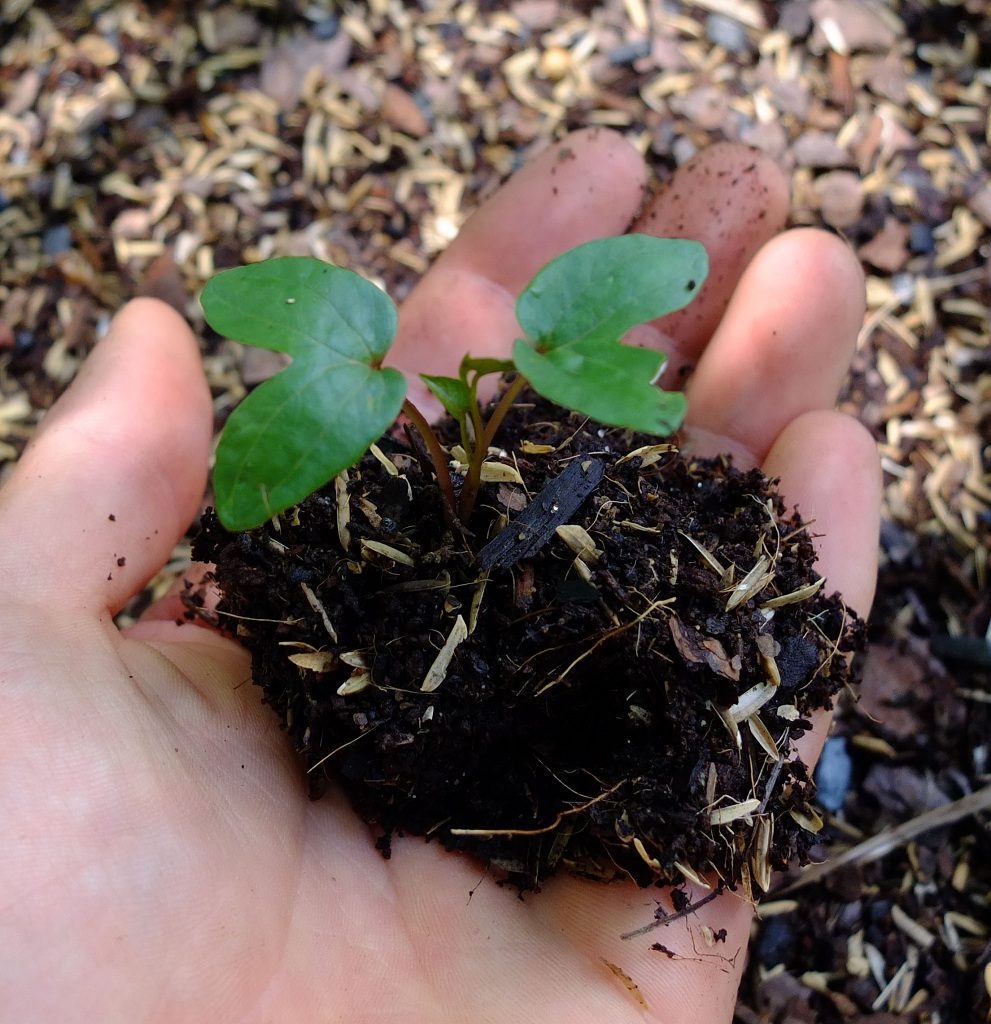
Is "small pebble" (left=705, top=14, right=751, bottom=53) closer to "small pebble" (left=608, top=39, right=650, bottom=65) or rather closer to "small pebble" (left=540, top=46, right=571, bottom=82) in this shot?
"small pebble" (left=608, top=39, right=650, bottom=65)

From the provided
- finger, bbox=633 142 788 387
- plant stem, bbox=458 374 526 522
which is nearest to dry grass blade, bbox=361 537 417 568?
plant stem, bbox=458 374 526 522

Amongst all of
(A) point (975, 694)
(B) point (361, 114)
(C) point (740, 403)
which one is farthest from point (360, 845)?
(B) point (361, 114)

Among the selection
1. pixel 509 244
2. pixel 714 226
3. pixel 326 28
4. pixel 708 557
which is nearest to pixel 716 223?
pixel 714 226

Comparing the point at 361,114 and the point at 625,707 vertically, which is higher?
the point at 361,114

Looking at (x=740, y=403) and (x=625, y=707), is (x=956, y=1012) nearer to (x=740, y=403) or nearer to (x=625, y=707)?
(x=625, y=707)

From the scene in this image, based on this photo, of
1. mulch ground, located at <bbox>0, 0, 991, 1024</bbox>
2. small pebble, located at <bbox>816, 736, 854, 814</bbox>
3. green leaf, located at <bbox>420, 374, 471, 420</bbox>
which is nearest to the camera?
green leaf, located at <bbox>420, 374, 471, 420</bbox>

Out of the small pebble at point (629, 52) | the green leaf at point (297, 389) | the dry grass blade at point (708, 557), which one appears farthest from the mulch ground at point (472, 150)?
the green leaf at point (297, 389)

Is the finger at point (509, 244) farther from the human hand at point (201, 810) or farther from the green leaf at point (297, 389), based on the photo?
the green leaf at point (297, 389)
